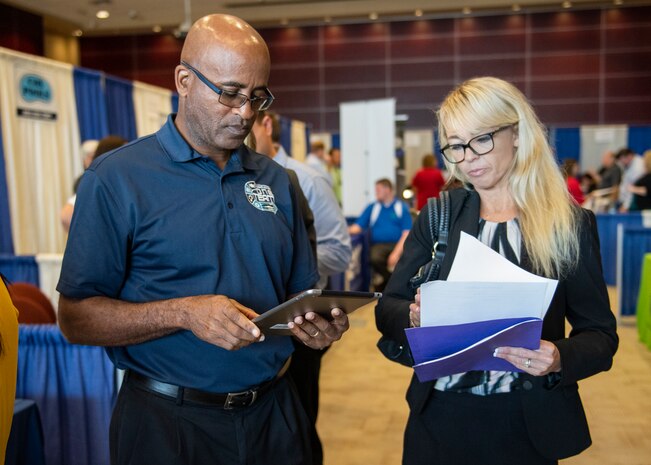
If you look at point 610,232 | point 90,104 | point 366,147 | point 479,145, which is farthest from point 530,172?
point 366,147

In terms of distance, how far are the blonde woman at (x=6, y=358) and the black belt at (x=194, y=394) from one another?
28 centimetres

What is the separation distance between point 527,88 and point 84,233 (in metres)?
14.1

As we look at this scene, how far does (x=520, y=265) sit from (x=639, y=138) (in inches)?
537

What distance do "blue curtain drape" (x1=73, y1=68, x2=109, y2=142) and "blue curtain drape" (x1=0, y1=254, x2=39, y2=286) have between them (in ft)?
7.16

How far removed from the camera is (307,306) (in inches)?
50.5

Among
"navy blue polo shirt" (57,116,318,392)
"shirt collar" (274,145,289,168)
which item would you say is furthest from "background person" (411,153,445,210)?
"navy blue polo shirt" (57,116,318,392)

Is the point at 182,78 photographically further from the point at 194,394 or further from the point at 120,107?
the point at 120,107

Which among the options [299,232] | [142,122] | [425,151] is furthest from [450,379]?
[425,151]

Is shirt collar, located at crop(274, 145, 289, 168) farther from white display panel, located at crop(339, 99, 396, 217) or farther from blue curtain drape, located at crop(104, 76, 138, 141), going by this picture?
white display panel, located at crop(339, 99, 396, 217)

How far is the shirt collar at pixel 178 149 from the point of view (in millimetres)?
1514

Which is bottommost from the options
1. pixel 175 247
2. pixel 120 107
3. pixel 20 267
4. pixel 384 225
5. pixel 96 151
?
pixel 384 225

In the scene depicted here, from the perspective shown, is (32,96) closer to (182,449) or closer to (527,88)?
(182,449)

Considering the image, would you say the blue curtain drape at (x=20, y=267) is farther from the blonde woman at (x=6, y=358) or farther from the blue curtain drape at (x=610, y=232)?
the blue curtain drape at (x=610, y=232)

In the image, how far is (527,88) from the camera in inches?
563
